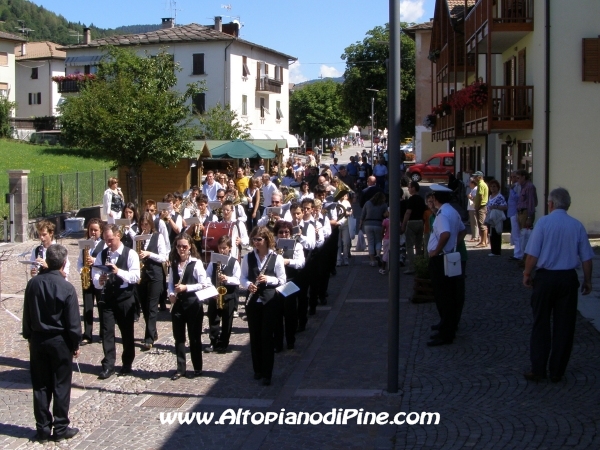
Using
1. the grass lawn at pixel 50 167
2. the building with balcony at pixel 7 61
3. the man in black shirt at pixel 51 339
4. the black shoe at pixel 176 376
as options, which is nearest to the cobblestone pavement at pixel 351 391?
the black shoe at pixel 176 376

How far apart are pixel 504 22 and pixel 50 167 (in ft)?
79.2

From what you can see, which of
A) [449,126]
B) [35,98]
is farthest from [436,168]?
[35,98]

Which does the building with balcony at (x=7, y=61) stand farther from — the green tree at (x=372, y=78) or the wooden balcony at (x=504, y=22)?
the wooden balcony at (x=504, y=22)

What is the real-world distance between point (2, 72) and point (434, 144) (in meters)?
32.6

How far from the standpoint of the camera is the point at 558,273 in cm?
765

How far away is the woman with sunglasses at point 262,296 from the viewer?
27.4 ft

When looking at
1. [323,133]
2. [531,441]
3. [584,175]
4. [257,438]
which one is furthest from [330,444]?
[323,133]

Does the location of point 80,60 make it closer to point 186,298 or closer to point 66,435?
point 186,298

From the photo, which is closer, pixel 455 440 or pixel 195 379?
pixel 455 440

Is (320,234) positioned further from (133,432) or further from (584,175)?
(584,175)

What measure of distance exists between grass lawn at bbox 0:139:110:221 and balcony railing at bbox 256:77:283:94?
1659cm

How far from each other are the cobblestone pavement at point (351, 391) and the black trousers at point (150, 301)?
0.22 metres

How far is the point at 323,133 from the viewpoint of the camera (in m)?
87.2

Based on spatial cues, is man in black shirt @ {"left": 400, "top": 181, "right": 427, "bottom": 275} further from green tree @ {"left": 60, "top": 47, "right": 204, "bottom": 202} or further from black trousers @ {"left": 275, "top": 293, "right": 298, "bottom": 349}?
green tree @ {"left": 60, "top": 47, "right": 204, "bottom": 202}
